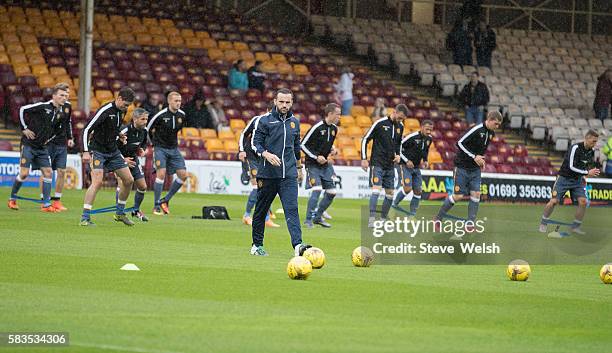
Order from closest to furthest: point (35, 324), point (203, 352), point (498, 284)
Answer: point (203, 352) < point (35, 324) < point (498, 284)

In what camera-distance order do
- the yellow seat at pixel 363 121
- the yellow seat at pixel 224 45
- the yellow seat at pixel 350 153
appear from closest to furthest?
the yellow seat at pixel 350 153, the yellow seat at pixel 363 121, the yellow seat at pixel 224 45

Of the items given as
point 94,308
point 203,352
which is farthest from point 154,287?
point 203,352

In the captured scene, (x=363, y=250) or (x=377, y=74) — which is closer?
(x=363, y=250)

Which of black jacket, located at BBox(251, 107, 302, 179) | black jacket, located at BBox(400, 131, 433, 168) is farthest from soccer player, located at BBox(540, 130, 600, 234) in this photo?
black jacket, located at BBox(251, 107, 302, 179)

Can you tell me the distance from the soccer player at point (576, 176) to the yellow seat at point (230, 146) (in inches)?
562

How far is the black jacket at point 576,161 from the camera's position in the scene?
23250 millimetres

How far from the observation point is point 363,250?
1550 cm

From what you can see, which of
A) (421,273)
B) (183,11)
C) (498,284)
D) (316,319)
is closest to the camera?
(316,319)

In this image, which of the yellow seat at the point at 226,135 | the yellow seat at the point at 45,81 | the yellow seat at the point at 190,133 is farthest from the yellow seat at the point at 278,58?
the yellow seat at the point at 45,81

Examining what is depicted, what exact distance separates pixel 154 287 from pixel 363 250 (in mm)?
4008

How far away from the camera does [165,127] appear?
937 inches

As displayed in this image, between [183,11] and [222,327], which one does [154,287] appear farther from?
[183,11]

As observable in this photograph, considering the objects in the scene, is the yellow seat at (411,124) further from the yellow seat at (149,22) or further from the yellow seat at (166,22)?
the yellow seat at (149,22)

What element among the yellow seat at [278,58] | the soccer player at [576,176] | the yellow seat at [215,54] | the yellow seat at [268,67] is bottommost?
the soccer player at [576,176]
